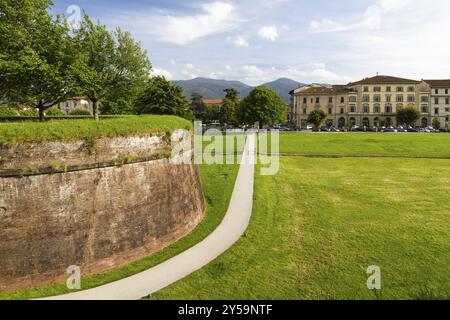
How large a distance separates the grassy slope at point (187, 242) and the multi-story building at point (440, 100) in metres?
85.1

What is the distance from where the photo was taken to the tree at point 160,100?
52469 millimetres

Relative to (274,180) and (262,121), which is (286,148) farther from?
(262,121)

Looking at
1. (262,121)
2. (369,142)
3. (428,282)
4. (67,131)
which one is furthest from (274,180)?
(262,121)

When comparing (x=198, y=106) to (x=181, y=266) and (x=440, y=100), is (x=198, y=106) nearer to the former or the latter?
(x=440, y=100)

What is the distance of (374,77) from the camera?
95125mm

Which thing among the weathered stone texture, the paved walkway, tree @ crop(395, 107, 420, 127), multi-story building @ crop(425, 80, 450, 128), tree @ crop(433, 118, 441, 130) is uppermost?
multi-story building @ crop(425, 80, 450, 128)

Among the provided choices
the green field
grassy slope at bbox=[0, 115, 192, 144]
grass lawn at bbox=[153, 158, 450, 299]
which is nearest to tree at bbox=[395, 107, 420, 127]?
the green field

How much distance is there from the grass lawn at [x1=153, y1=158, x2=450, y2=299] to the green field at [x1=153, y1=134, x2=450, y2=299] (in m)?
0.04

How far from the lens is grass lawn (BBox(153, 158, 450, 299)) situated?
1277cm

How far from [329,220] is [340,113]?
81790 mm

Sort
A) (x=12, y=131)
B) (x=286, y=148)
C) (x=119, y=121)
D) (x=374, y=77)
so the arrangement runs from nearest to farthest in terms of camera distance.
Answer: (x=12, y=131), (x=119, y=121), (x=286, y=148), (x=374, y=77)

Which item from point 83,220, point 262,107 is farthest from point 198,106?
point 83,220

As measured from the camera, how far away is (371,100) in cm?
9325

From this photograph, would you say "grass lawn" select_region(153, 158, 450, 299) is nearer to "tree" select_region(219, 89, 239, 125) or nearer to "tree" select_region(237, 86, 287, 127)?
"tree" select_region(237, 86, 287, 127)
